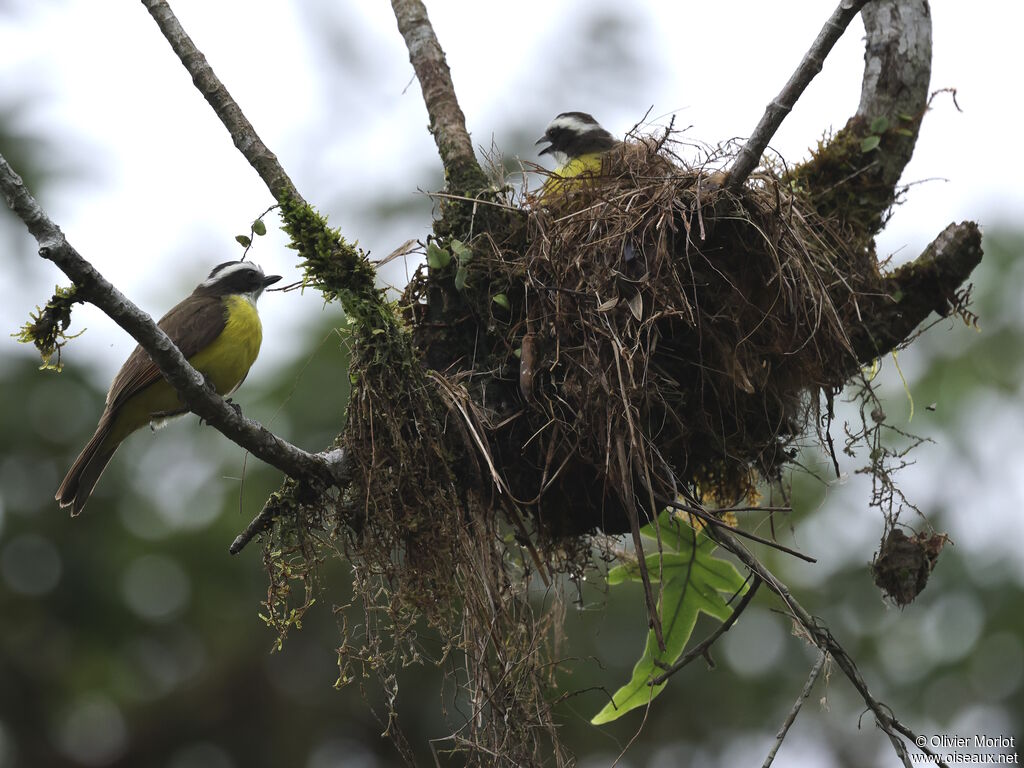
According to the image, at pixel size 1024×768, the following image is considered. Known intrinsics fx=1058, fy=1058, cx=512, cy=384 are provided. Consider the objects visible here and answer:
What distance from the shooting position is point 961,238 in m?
5.36

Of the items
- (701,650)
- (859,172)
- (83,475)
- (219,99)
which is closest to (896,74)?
(859,172)

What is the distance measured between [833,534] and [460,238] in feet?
21.9

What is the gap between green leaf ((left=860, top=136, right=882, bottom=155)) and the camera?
18.9 ft

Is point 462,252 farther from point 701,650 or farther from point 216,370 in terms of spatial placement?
point 701,650

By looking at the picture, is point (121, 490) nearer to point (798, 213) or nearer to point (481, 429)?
point (481, 429)

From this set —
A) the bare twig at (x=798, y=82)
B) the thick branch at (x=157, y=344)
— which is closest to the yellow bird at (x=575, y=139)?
the bare twig at (x=798, y=82)

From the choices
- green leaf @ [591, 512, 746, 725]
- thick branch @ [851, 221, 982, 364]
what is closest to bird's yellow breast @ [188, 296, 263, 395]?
green leaf @ [591, 512, 746, 725]

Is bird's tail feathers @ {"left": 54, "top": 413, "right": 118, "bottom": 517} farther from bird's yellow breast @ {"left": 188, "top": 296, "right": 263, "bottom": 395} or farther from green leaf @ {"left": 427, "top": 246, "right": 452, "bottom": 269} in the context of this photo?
green leaf @ {"left": 427, "top": 246, "right": 452, "bottom": 269}

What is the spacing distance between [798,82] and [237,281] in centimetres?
364

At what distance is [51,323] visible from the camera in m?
3.70

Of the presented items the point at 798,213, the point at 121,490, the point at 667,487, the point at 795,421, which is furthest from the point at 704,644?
the point at 121,490

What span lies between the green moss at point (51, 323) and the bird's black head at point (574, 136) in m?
4.03

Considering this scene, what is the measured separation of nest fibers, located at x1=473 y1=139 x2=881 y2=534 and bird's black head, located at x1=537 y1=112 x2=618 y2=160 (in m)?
1.81
